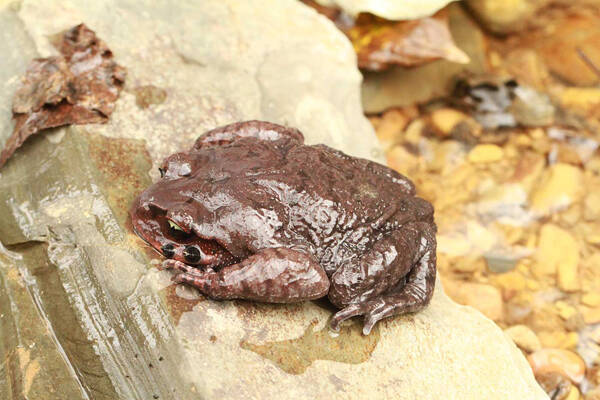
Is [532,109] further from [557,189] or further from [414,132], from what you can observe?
[414,132]

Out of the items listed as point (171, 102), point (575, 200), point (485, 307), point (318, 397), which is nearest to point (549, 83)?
point (575, 200)

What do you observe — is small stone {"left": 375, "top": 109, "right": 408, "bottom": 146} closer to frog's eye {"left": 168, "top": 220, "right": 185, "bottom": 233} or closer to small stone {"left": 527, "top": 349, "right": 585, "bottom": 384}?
small stone {"left": 527, "top": 349, "right": 585, "bottom": 384}

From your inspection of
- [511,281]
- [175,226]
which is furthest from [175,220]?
[511,281]

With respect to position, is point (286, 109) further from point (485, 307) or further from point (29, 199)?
point (485, 307)

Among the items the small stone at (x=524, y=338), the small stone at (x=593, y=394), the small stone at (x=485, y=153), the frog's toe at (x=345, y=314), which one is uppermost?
the frog's toe at (x=345, y=314)

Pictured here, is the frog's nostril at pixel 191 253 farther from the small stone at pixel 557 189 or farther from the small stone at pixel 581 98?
the small stone at pixel 581 98

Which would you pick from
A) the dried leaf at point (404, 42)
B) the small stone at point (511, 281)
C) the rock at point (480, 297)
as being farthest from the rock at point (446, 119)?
the rock at point (480, 297)
